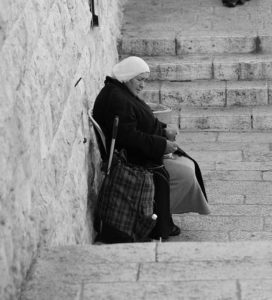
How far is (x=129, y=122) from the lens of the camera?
662cm

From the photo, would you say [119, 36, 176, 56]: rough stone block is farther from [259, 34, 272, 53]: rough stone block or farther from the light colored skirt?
the light colored skirt

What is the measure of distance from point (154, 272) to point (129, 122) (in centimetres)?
219

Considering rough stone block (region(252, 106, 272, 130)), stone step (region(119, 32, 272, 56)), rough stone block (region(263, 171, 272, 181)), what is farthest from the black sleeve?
stone step (region(119, 32, 272, 56))

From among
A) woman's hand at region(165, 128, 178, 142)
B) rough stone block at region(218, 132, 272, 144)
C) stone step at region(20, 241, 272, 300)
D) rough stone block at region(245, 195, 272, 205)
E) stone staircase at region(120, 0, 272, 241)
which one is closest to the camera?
stone step at region(20, 241, 272, 300)

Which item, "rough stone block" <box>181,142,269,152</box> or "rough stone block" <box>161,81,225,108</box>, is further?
"rough stone block" <box>161,81,225,108</box>

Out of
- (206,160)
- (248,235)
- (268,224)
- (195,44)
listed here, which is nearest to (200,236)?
(248,235)

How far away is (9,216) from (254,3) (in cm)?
735

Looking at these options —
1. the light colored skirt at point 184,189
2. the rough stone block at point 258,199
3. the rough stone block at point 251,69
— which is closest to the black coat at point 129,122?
the light colored skirt at point 184,189

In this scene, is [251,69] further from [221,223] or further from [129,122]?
[129,122]

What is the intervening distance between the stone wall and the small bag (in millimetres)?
141

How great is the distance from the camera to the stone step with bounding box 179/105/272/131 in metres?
9.39

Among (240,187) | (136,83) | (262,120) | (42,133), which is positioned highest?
(42,133)

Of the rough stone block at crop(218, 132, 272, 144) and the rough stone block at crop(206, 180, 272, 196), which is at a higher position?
the rough stone block at crop(206, 180, 272, 196)

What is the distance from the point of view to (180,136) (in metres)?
9.33
